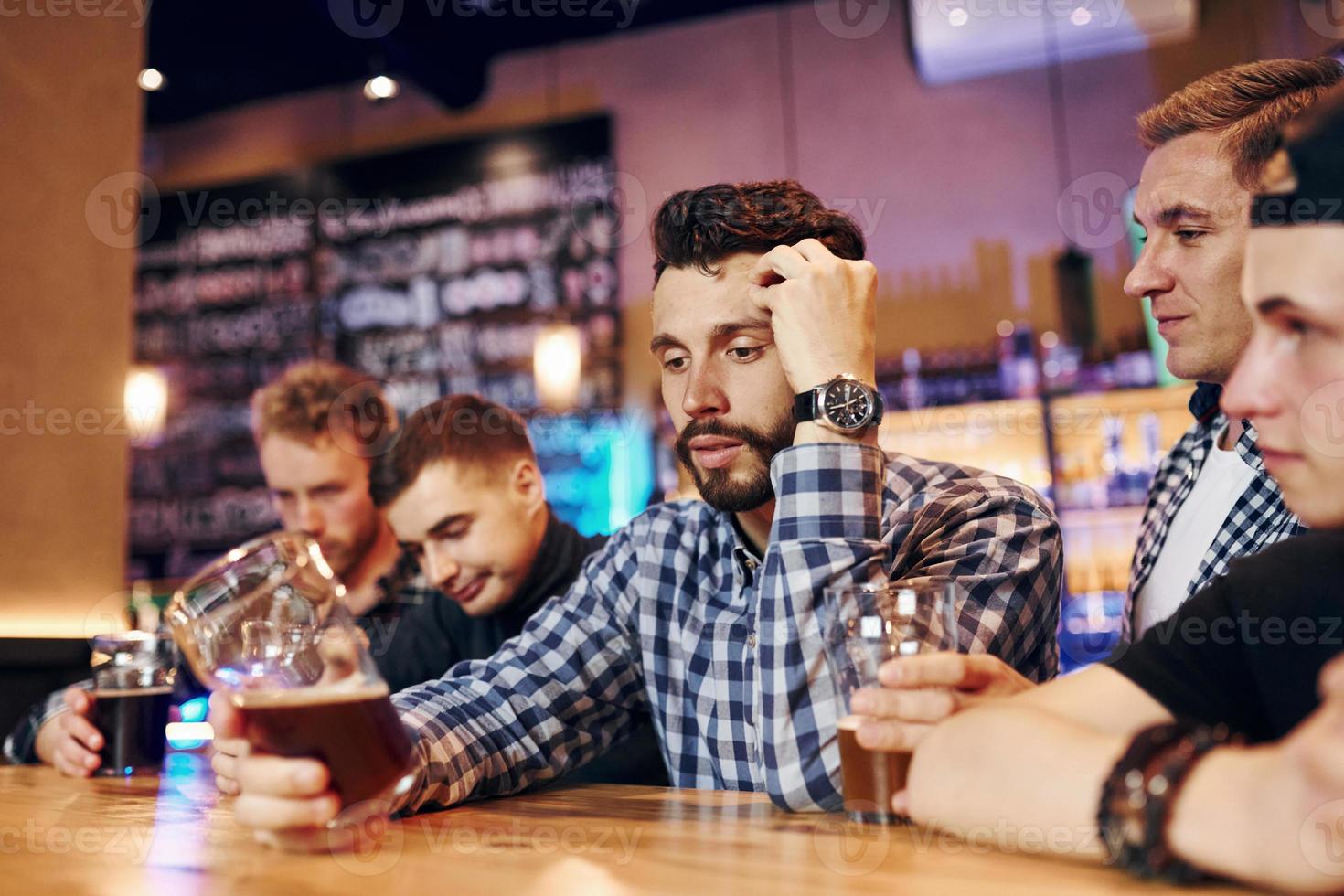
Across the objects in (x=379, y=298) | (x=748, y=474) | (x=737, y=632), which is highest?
(x=379, y=298)

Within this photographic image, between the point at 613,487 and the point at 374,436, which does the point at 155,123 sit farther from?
the point at 374,436

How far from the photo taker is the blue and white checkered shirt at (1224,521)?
1.59 meters

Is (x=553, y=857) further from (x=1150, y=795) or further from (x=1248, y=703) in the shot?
(x=1248, y=703)

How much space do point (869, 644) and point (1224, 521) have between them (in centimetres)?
93

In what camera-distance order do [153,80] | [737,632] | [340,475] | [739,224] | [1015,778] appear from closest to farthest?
[1015,778], [737,632], [739,224], [340,475], [153,80]

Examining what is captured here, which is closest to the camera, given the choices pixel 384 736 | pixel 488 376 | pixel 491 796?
pixel 384 736

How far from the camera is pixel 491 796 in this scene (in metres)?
1.42

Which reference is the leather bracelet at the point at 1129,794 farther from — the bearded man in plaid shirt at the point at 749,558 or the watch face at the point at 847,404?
the watch face at the point at 847,404

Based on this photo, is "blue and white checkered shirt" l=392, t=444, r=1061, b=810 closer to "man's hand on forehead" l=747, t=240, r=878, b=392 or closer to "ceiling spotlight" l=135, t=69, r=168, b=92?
"man's hand on forehead" l=747, t=240, r=878, b=392

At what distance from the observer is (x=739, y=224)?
164cm

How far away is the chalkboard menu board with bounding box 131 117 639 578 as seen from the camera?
5145 mm

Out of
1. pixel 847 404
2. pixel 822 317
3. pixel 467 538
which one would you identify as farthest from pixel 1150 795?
pixel 467 538

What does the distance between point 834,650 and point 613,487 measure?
12.8 ft

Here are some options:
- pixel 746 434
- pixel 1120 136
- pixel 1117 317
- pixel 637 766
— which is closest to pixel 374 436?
pixel 637 766
